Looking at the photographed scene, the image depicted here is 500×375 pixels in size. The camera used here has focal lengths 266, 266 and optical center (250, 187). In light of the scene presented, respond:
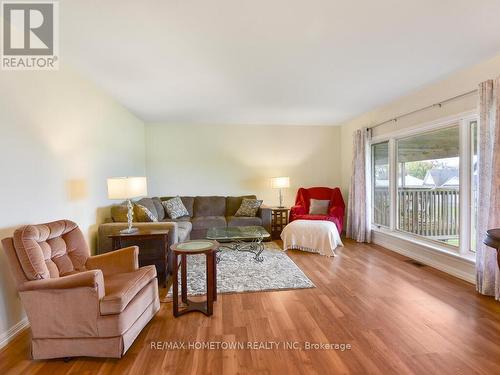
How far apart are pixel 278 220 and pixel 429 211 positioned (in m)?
2.56

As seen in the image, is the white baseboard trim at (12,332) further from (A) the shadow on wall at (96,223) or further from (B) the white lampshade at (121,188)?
(B) the white lampshade at (121,188)

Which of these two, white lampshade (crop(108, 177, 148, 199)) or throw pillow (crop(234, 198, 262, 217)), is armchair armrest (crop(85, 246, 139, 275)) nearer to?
white lampshade (crop(108, 177, 148, 199))

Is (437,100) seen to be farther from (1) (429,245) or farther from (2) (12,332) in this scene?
(2) (12,332)

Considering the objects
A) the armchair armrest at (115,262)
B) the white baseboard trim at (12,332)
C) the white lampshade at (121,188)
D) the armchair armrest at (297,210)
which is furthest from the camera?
the armchair armrest at (297,210)

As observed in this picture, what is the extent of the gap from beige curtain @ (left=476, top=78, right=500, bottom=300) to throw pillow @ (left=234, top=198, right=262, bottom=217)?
10.8ft

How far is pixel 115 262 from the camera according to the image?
2.30 meters

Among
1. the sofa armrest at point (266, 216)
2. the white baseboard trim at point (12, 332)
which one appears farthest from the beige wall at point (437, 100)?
the white baseboard trim at point (12, 332)

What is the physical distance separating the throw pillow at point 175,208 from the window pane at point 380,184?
3.66 m

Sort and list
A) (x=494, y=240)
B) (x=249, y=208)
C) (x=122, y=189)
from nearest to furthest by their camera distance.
→ (x=494, y=240) < (x=122, y=189) < (x=249, y=208)

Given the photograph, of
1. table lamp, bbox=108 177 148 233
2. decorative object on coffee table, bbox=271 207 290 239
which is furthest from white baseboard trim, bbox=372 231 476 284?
table lamp, bbox=108 177 148 233

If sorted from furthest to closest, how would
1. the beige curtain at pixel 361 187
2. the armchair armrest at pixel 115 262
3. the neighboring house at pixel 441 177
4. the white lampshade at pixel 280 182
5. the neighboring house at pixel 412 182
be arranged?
the white lampshade at pixel 280 182 < the beige curtain at pixel 361 187 < the neighboring house at pixel 412 182 < the neighboring house at pixel 441 177 < the armchair armrest at pixel 115 262

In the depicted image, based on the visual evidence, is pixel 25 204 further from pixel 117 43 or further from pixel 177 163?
pixel 177 163

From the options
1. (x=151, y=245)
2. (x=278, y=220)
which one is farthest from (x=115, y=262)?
(x=278, y=220)

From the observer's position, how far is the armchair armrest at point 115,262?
2258 millimetres
